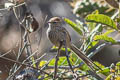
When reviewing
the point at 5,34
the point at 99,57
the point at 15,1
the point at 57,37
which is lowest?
the point at 99,57

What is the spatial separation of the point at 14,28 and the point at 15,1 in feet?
14.4

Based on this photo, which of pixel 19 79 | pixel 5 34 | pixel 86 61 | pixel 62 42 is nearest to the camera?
pixel 62 42

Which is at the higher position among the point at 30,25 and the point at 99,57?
the point at 30,25

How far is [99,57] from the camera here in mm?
7898

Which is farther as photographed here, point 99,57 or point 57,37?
point 99,57

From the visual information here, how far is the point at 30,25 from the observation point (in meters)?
3.45

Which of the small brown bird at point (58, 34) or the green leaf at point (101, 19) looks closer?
the small brown bird at point (58, 34)

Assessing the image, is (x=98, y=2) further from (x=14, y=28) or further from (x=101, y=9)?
(x=14, y=28)

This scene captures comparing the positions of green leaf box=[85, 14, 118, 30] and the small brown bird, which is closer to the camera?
the small brown bird

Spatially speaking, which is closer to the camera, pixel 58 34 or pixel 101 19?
pixel 58 34

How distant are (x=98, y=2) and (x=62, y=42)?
7.45 feet

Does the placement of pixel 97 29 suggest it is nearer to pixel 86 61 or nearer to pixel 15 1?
pixel 86 61

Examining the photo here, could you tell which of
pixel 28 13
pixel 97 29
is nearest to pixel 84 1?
pixel 97 29

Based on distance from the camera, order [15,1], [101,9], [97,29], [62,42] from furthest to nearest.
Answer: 1. [101,9]
2. [97,29]
3. [15,1]
4. [62,42]
